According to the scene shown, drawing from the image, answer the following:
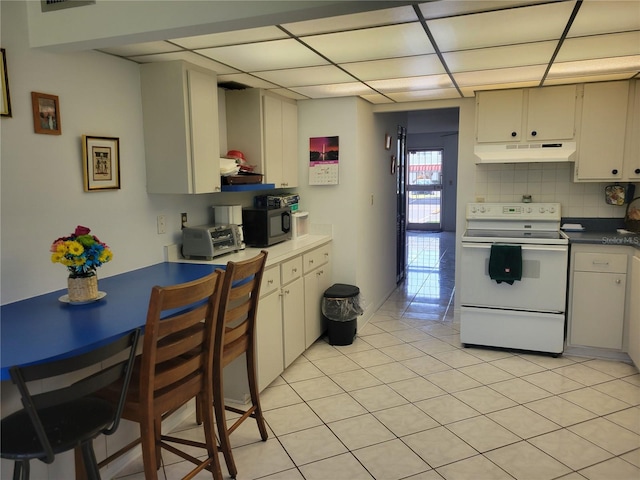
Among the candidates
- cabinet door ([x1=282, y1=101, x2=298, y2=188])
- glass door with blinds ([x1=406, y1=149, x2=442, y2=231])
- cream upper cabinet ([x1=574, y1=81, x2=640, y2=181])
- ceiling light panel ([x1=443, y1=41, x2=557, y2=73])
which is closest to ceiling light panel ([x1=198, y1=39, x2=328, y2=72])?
ceiling light panel ([x1=443, y1=41, x2=557, y2=73])

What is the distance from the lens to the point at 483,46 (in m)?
2.55

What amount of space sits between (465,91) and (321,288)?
208cm

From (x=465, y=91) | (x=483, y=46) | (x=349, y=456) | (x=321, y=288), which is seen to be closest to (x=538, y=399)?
(x=349, y=456)

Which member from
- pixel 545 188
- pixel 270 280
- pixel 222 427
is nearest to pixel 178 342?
pixel 222 427

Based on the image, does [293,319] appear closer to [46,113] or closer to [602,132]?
[46,113]

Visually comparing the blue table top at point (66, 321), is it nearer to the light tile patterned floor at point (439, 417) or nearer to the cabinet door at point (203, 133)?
the cabinet door at point (203, 133)

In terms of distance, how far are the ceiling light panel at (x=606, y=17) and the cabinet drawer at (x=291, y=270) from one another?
2162mm

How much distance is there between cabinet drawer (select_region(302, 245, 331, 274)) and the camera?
3.67 m

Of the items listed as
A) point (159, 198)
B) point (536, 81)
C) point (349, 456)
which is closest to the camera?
point (349, 456)

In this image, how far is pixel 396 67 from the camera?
3.00 metres

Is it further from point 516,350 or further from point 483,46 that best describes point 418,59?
point 516,350

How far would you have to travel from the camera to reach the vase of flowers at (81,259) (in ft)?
6.67

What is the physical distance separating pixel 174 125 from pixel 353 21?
4.17 ft

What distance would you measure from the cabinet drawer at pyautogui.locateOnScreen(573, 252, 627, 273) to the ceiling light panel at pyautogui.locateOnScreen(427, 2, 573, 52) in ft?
5.91
